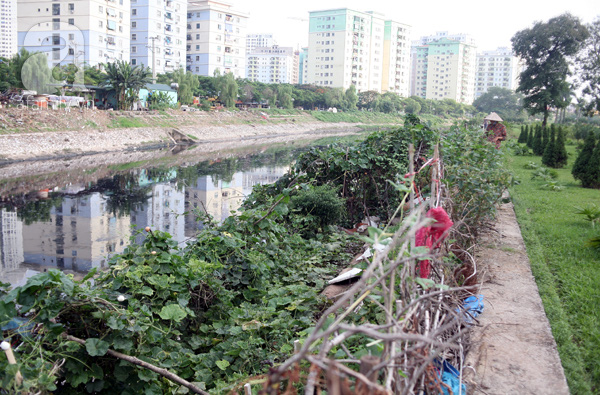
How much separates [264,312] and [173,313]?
790mm

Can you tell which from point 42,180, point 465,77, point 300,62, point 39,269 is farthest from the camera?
point 300,62

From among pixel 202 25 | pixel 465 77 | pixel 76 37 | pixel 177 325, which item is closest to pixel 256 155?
pixel 177 325

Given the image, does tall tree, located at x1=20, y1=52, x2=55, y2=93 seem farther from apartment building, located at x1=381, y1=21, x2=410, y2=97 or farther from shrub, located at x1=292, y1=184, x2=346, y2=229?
apartment building, located at x1=381, y1=21, x2=410, y2=97

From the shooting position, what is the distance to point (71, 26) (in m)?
46.7

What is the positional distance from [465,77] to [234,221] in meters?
124

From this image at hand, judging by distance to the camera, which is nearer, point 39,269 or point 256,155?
point 39,269

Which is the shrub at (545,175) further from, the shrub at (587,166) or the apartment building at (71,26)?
the apartment building at (71,26)

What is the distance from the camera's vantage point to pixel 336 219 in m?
8.00

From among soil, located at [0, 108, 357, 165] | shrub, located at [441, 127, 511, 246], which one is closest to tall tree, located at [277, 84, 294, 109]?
soil, located at [0, 108, 357, 165]

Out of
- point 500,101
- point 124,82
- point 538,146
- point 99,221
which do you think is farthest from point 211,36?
point 99,221

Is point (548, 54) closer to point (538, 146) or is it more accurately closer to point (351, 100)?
point (538, 146)

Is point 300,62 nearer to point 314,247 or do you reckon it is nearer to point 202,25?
point 202,25

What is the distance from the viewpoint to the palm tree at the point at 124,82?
116 feet

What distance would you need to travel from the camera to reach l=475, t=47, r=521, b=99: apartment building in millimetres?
137000
